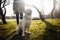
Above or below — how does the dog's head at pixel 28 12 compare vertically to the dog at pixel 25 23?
above

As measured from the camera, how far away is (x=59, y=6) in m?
1.79

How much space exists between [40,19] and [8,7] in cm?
49

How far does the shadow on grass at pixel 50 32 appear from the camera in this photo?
1741 mm

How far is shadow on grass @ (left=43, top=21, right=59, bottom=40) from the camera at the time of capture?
1.74m

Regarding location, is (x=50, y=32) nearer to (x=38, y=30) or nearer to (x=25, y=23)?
(x=38, y=30)

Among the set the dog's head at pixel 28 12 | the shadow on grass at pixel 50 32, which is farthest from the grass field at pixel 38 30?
the dog's head at pixel 28 12

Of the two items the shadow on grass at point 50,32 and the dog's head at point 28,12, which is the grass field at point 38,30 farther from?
the dog's head at point 28,12

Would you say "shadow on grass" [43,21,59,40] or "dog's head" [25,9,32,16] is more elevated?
"dog's head" [25,9,32,16]

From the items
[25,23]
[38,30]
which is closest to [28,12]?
[25,23]

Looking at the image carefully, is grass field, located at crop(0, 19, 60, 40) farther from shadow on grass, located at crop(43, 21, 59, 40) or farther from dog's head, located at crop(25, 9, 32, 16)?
dog's head, located at crop(25, 9, 32, 16)

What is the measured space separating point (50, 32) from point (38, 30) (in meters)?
0.17

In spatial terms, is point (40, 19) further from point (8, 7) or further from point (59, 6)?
point (8, 7)

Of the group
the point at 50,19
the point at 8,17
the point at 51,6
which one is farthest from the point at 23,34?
the point at 51,6

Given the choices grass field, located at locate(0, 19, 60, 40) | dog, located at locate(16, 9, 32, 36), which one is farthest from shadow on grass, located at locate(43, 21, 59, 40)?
dog, located at locate(16, 9, 32, 36)
